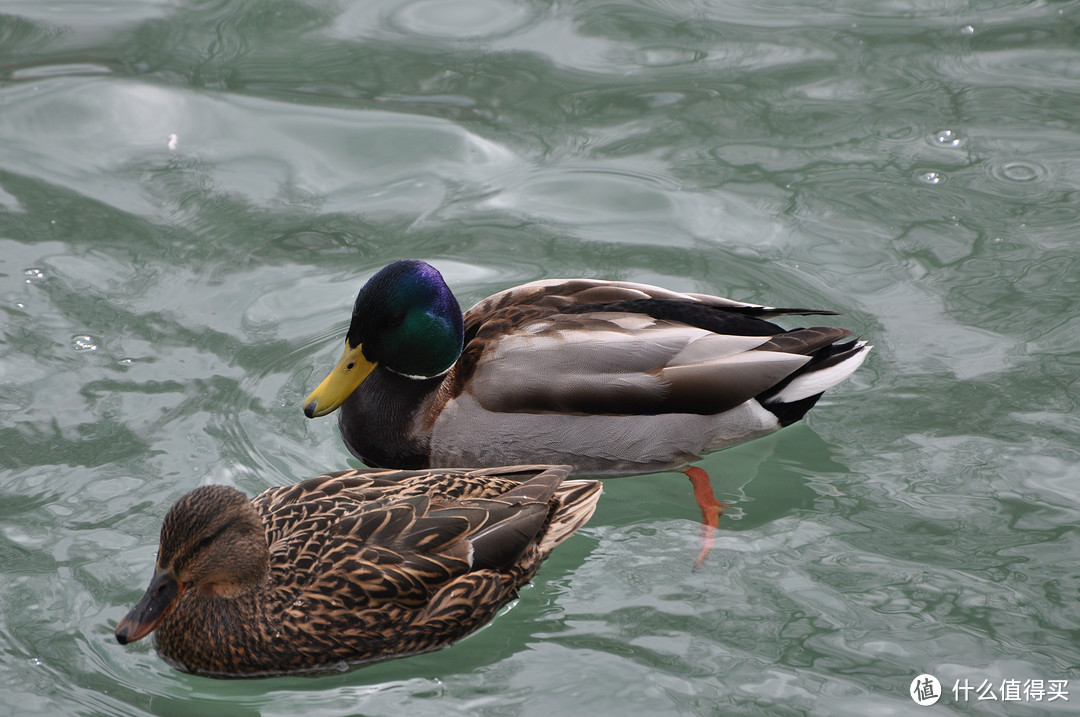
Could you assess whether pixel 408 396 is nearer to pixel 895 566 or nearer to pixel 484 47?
pixel 895 566

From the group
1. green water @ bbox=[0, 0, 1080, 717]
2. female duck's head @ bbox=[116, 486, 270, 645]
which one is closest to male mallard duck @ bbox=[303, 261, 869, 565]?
green water @ bbox=[0, 0, 1080, 717]

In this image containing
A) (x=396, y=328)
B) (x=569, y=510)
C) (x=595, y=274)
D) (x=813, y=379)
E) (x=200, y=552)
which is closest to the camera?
(x=200, y=552)

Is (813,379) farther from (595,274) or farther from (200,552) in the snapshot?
(200,552)

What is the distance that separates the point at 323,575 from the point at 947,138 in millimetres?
5411

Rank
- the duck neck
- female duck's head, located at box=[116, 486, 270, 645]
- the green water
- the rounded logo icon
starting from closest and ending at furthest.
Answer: female duck's head, located at box=[116, 486, 270, 645], the rounded logo icon, the green water, the duck neck

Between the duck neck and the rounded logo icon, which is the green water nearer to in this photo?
the rounded logo icon

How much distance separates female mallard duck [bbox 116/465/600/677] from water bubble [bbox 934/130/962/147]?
4539 mm

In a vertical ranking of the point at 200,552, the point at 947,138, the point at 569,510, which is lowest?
the point at 569,510

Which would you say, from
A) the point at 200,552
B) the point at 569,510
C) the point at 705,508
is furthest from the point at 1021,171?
the point at 200,552

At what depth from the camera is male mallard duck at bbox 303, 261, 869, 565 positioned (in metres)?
6.12

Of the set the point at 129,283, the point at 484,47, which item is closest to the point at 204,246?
the point at 129,283

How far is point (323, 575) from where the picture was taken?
501 centimetres

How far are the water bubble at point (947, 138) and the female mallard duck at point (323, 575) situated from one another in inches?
179

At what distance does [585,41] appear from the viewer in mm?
9484
